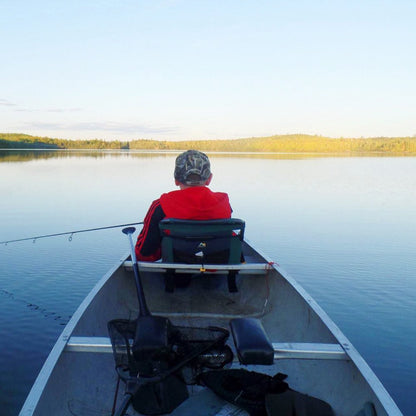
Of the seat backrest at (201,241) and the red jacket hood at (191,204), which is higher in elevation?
the red jacket hood at (191,204)

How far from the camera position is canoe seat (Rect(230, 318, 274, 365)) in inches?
88.4

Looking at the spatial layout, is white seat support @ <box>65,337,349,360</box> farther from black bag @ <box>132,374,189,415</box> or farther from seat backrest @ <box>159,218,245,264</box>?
seat backrest @ <box>159,218,245,264</box>

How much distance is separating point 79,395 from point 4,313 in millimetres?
3471

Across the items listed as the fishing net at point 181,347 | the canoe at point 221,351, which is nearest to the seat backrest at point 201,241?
the canoe at point 221,351

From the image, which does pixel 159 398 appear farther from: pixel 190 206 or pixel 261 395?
pixel 190 206

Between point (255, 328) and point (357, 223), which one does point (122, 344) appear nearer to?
point (255, 328)

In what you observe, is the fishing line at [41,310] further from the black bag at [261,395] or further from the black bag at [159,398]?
the black bag at [261,395]

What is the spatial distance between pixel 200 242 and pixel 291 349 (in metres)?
1.60

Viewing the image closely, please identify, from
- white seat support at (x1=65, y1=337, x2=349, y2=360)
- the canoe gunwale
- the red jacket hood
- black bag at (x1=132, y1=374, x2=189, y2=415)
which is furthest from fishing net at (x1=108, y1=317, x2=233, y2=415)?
the red jacket hood

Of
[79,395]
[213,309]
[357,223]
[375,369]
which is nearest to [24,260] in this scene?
[213,309]

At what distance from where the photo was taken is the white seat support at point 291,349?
2.53 meters

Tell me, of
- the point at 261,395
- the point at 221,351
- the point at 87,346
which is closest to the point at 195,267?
the point at 221,351

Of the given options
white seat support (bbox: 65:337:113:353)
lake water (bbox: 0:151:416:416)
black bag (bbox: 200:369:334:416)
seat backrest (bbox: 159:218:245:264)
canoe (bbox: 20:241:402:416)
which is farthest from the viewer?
lake water (bbox: 0:151:416:416)

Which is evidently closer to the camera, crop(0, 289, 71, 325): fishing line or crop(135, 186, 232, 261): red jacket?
crop(135, 186, 232, 261): red jacket
